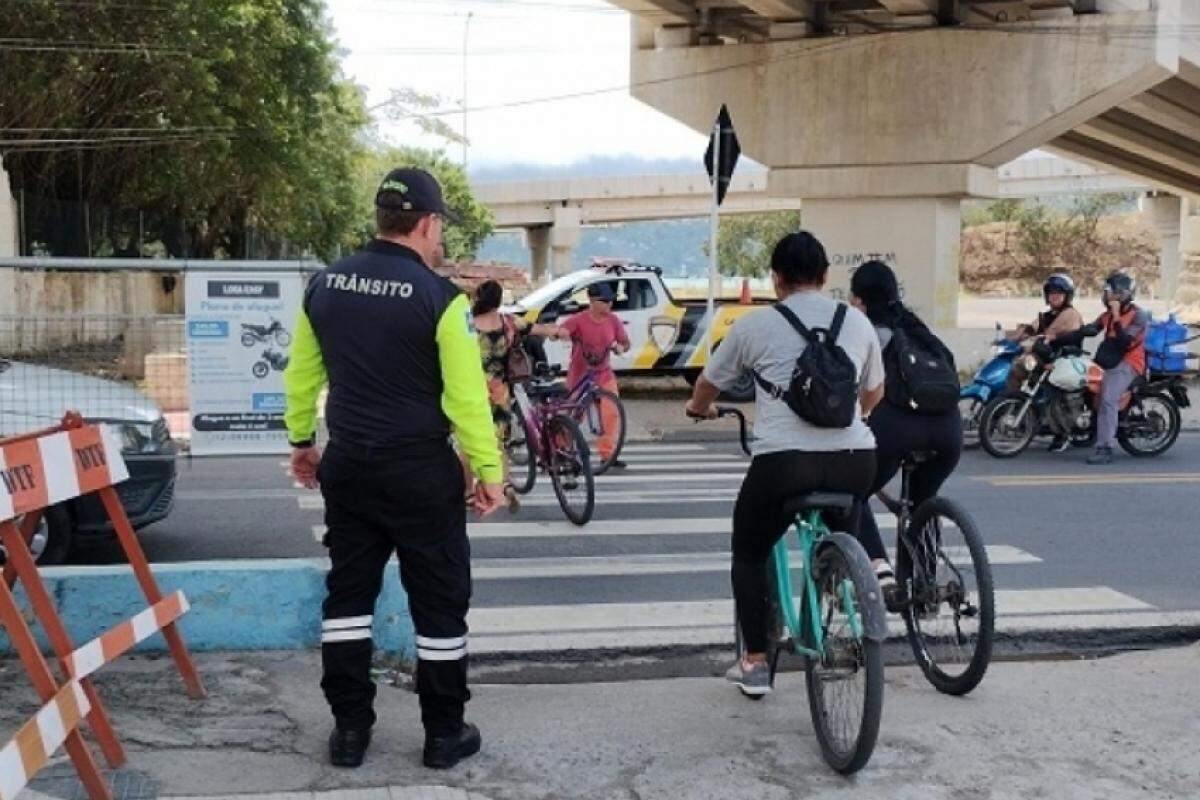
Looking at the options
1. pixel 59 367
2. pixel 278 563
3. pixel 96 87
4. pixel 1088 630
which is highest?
pixel 96 87

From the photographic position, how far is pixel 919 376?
5.85 metres

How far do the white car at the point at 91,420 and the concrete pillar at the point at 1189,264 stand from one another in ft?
200

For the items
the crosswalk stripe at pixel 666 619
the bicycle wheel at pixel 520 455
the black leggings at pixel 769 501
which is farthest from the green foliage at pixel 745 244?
the black leggings at pixel 769 501

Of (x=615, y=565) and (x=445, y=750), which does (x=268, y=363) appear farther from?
(x=445, y=750)

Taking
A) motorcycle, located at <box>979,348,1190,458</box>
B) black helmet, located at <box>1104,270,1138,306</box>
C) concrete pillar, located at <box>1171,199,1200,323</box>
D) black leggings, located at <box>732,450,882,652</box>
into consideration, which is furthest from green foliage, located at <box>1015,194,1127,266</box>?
black leggings, located at <box>732,450,882,652</box>

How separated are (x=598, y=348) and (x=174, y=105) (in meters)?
22.8

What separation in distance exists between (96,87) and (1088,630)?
30325 millimetres

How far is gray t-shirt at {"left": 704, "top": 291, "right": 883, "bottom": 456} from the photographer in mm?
5129

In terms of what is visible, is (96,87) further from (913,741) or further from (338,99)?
(913,741)

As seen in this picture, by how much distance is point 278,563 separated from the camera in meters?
6.14

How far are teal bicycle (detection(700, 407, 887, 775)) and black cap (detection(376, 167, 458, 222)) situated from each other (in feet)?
5.33

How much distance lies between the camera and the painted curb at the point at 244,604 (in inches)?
231

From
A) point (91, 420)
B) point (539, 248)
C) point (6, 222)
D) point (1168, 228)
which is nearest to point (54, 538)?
point (91, 420)

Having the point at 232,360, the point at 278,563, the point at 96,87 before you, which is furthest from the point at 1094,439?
the point at 96,87
